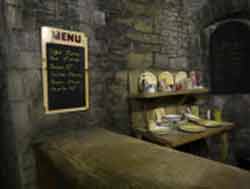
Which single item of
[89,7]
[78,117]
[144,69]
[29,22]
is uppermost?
[89,7]

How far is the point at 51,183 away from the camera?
4.20 ft

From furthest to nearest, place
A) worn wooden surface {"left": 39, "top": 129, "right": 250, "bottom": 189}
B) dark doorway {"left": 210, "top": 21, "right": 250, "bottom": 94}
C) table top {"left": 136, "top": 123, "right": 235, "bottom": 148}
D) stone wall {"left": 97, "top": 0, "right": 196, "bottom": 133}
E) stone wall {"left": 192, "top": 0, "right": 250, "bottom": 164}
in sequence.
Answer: dark doorway {"left": 210, "top": 21, "right": 250, "bottom": 94}, stone wall {"left": 192, "top": 0, "right": 250, "bottom": 164}, stone wall {"left": 97, "top": 0, "right": 196, "bottom": 133}, table top {"left": 136, "top": 123, "right": 235, "bottom": 148}, worn wooden surface {"left": 39, "top": 129, "right": 250, "bottom": 189}

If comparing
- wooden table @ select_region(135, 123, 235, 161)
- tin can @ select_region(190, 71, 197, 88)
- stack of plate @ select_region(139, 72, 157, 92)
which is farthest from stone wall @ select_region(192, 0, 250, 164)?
stack of plate @ select_region(139, 72, 157, 92)

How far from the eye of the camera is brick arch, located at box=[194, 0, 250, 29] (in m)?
2.99

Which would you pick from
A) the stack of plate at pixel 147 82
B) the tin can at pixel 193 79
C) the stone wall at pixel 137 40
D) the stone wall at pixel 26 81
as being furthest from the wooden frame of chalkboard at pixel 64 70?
the tin can at pixel 193 79

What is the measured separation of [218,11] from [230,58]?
0.82 m

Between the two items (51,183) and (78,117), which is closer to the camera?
(51,183)

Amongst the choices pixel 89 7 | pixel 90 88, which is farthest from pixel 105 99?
pixel 89 7

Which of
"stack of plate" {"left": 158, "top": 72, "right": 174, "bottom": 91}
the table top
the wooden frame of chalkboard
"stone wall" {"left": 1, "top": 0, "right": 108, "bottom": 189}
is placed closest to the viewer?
"stone wall" {"left": 1, "top": 0, "right": 108, "bottom": 189}

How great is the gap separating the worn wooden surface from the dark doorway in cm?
257

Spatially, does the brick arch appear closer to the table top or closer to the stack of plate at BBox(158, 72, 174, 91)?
the stack of plate at BBox(158, 72, 174, 91)

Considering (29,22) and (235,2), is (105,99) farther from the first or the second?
(235,2)

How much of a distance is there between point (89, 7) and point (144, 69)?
3.25 feet

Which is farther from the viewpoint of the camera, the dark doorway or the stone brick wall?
the dark doorway
